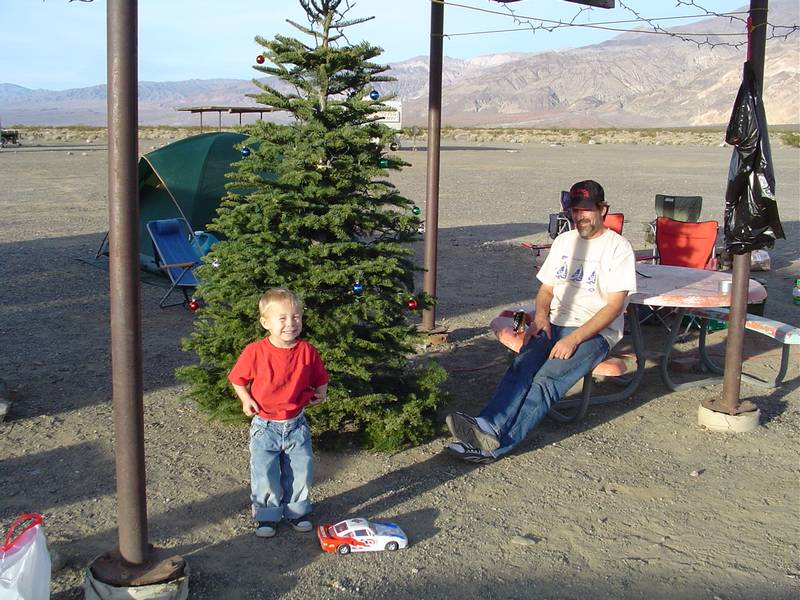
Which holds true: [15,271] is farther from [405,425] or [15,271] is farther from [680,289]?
[680,289]

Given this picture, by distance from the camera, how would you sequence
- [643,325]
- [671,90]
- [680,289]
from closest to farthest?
1. [680,289]
2. [643,325]
3. [671,90]

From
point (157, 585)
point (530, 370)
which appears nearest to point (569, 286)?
point (530, 370)

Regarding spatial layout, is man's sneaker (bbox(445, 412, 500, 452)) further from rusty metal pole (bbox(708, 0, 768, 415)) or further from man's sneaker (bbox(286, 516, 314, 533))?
rusty metal pole (bbox(708, 0, 768, 415))

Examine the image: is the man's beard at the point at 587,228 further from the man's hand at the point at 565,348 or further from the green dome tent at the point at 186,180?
the green dome tent at the point at 186,180

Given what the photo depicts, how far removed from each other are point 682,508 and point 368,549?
62.5 inches

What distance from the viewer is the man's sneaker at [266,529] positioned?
3.75m

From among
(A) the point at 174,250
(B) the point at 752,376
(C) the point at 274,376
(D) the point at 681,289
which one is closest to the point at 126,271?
(C) the point at 274,376

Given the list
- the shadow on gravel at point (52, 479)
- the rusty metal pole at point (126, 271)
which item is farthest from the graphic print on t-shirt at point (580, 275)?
the rusty metal pole at point (126, 271)

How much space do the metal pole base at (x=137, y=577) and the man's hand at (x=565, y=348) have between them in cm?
243

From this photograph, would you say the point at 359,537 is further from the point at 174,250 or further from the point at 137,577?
the point at 174,250

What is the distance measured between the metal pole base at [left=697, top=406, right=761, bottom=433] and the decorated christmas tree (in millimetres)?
1691

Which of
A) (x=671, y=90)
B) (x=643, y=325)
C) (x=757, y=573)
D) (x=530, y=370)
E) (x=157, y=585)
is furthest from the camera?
(x=671, y=90)

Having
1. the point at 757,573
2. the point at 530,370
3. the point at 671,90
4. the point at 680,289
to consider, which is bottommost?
the point at 757,573

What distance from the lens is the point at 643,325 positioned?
7.87 metres
